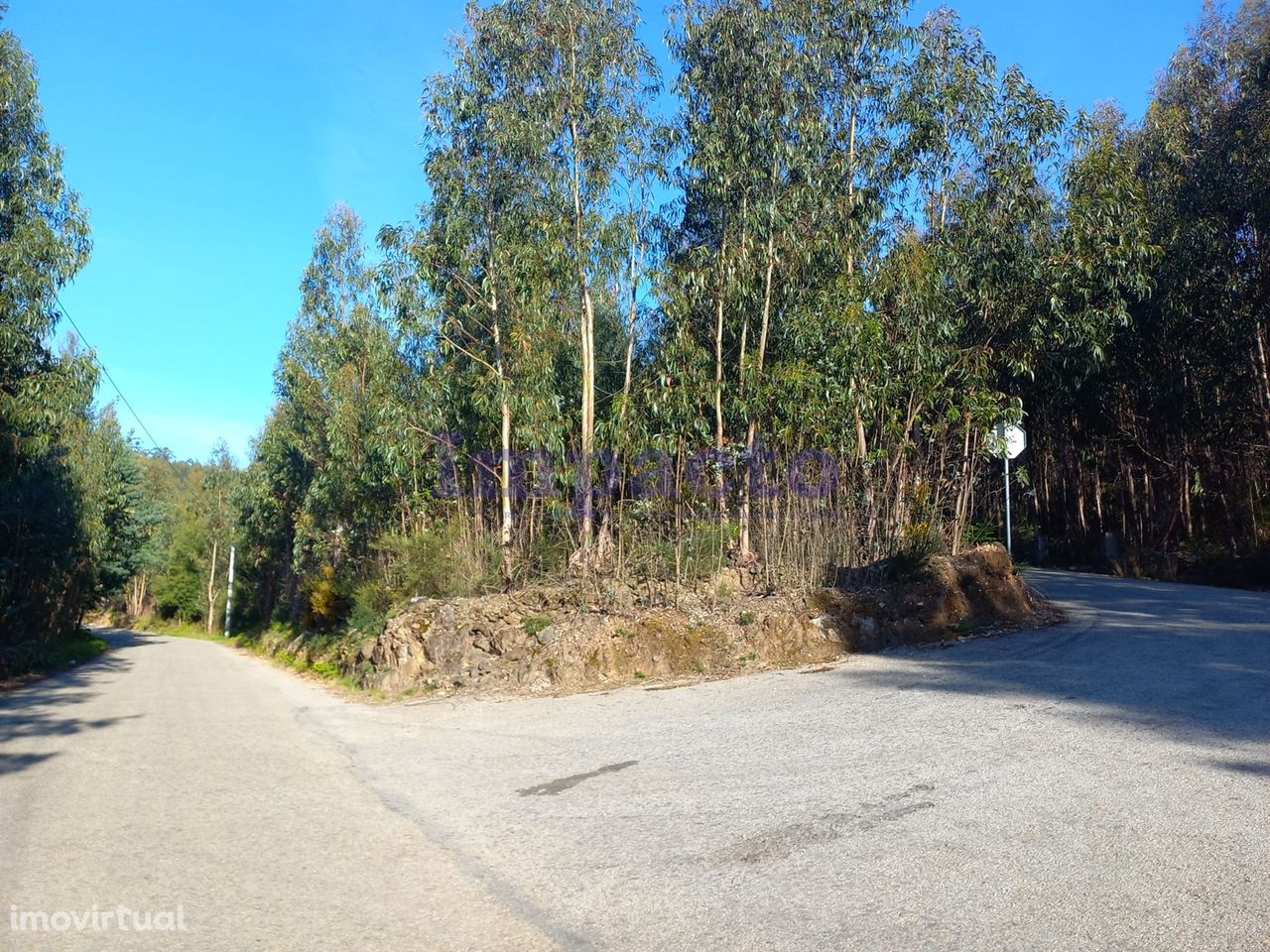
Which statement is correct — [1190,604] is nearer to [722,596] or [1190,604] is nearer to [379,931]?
[722,596]

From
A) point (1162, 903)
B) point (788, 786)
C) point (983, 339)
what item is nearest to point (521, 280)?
point (983, 339)

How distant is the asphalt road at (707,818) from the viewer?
446cm

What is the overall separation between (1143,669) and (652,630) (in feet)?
19.1

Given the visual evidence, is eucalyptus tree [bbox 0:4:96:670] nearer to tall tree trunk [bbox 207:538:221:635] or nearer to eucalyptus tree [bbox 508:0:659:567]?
eucalyptus tree [bbox 508:0:659:567]

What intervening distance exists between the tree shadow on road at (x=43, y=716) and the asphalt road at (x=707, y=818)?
104 millimetres

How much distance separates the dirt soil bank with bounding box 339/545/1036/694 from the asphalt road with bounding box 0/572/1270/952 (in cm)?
154

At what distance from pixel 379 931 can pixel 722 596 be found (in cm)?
962

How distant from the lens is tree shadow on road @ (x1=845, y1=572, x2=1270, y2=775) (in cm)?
766

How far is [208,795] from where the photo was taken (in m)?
7.35

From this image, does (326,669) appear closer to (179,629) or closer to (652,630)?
(652,630)

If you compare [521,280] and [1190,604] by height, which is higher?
[521,280]

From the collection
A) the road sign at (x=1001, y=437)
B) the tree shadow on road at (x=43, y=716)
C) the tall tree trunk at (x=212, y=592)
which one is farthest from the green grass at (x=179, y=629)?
the road sign at (x=1001, y=437)

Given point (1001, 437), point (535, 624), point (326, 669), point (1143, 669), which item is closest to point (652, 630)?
point (535, 624)

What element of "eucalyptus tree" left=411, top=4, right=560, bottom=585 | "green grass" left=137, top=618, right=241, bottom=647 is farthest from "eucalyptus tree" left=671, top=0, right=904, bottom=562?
"green grass" left=137, top=618, right=241, bottom=647
